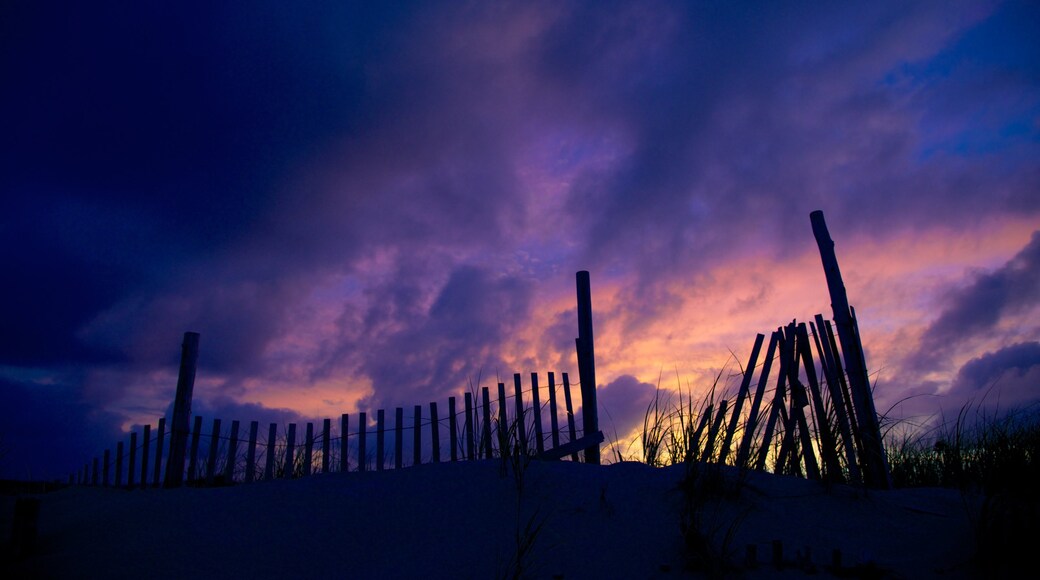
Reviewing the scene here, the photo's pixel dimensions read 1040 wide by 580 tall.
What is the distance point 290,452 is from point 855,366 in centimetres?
720

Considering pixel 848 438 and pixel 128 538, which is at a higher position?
pixel 848 438

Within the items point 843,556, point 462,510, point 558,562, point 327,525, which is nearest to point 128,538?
point 327,525

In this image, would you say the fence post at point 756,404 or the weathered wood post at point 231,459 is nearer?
the fence post at point 756,404

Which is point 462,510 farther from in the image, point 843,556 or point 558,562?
point 843,556

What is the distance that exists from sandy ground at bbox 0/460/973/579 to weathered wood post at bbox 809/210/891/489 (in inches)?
17.4

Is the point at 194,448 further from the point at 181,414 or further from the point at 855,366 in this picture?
the point at 855,366

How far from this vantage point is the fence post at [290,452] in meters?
8.14

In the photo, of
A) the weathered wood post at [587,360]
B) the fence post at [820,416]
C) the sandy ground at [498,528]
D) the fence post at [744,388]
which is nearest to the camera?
the sandy ground at [498,528]

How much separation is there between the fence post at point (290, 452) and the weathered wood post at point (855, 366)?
272 inches

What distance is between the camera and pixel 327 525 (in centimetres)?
369

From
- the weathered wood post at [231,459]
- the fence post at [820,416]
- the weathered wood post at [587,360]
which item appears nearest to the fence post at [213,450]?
the weathered wood post at [231,459]

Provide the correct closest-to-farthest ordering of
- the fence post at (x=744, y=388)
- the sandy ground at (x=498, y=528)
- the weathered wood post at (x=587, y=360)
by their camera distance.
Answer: the sandy ground at (x=498, y=528)
the fence post at (x=744, y=388)
the weathered wood post at (x=587, y=360)

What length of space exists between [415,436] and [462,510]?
166 inches

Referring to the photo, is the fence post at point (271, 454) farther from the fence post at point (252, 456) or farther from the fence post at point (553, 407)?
the fence post at point (553, 407)
